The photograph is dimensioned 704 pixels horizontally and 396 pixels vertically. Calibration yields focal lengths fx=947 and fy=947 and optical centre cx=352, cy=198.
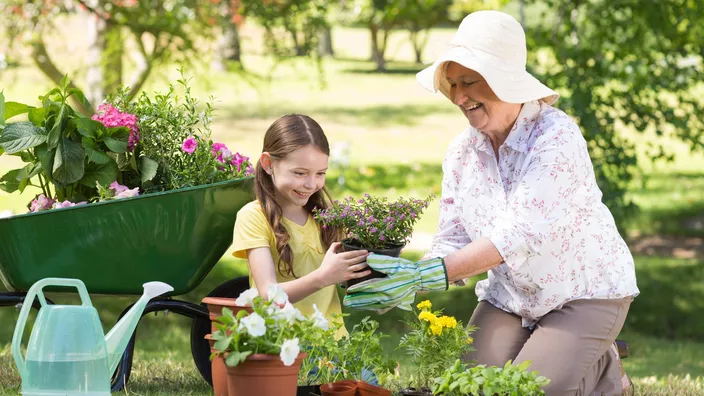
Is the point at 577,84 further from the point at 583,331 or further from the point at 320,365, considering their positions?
the point at 320,365

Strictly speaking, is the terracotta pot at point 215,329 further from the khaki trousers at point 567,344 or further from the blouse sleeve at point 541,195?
the khaki trousers at point 567,344

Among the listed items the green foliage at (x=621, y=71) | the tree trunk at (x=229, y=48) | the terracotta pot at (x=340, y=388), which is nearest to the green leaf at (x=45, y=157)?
the terracotta pot at (x=340, y=388)

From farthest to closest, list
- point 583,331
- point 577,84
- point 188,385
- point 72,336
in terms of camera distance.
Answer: point 577,84 → point 188,385 → point 583,331 → point 72,336

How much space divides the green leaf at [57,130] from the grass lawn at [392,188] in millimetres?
944

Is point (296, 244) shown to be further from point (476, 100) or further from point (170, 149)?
point (476, 100)

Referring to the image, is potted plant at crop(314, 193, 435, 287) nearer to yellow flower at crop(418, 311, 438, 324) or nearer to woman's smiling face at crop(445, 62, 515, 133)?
yellow flower at crop(418, 311, 438, 324)

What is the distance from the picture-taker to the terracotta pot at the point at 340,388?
2.78 metres

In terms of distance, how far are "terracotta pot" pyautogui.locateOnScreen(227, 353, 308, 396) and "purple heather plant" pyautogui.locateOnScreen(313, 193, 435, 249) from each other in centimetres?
52

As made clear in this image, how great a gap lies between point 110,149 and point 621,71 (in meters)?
4.12

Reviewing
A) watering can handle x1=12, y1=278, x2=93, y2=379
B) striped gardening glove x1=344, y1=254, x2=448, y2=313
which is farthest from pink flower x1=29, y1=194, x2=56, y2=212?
striped gardening glove x1=344, y1=254, x2=448, y2=313

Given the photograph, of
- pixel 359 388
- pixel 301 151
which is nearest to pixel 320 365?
pixel 359 388

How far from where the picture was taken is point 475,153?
349 centimetres

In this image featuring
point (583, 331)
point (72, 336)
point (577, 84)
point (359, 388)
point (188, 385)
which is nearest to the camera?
point (72, 336)

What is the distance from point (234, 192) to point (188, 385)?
85cm
